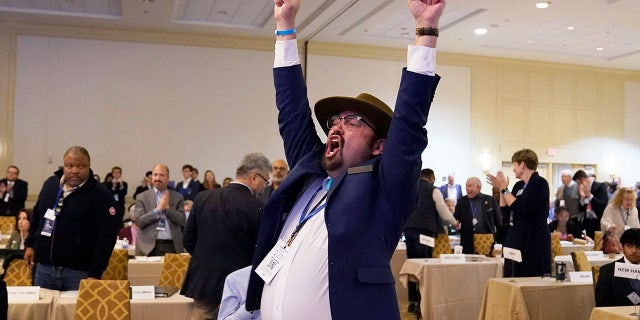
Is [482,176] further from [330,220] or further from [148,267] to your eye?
[330,220]

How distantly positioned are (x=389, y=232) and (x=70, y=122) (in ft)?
43.9

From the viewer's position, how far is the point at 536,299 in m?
5.10

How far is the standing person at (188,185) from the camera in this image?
Result: 44.2 feet

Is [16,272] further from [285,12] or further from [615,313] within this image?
[615,313]

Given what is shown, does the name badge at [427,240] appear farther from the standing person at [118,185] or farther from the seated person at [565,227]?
the standing person at [118,185]

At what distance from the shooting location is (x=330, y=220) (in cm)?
168

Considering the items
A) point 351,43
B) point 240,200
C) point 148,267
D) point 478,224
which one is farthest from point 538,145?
point 240,200

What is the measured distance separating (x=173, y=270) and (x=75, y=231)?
38.4 inches

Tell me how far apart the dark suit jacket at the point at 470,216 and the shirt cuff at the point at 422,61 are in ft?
23.0

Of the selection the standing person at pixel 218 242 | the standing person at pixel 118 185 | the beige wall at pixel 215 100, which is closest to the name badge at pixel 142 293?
the standing person at pixel 218 242

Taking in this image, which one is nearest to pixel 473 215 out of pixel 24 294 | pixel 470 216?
pixel 470 216

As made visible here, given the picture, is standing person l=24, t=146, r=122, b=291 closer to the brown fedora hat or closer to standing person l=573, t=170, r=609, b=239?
the brown fedora hat

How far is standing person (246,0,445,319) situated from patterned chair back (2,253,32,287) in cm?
354

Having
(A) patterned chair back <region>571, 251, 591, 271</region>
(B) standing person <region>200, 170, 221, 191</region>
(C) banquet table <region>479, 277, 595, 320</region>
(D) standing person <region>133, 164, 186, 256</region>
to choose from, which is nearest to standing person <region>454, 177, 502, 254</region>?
(A) patterned chair back <region>571, 251, 591, 271</region>
